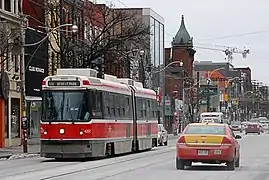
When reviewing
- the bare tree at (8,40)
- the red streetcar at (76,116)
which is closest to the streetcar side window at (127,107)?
the red streetcar at (76,116)

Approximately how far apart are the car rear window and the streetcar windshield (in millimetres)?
6680

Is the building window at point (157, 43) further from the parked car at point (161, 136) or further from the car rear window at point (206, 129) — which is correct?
the car rear window at point (206, 129)

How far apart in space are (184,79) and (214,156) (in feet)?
281

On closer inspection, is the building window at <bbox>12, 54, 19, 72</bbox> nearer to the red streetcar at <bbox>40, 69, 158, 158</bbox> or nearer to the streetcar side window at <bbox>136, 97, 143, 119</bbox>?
the streetcar side window at <bbox>136, 97, 143, 119</bbox>

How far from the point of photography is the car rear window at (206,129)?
80.2 ft

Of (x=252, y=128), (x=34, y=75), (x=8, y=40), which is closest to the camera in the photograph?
(x=8, y=40)

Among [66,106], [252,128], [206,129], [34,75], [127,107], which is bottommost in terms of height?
[252,128]

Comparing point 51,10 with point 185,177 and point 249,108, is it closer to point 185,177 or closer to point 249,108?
point 185,177

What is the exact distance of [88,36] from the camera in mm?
58531

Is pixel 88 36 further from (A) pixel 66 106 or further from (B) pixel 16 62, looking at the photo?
(A) pixel 66 106

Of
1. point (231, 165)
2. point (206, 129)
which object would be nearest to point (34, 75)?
point (206, 129)

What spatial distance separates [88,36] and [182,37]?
60.3 metres

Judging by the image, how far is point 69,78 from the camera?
30.5 metres

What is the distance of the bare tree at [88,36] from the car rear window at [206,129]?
2468 cm
